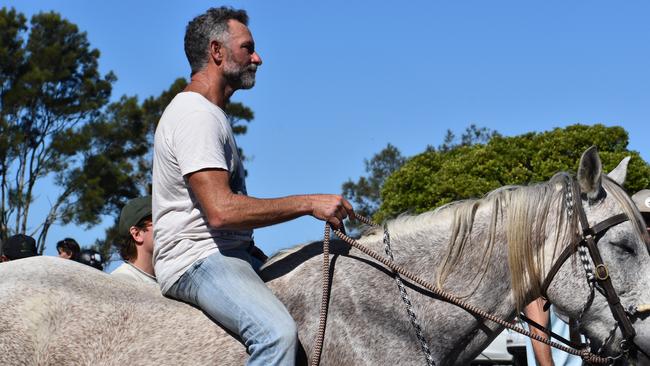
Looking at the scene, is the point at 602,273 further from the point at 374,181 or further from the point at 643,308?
the point at 374,181

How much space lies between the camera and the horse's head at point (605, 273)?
420cm

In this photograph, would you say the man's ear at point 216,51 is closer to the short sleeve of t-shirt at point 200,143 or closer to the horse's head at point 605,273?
the short sleeve of t-shirt at point 200,143

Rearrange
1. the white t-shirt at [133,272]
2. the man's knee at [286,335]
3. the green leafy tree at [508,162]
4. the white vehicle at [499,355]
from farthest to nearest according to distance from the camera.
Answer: the green leafy tree at [508,162] → the white vehicle at [499,355] → the white t-shirt at [133,272] → the man's knee at [286,335]

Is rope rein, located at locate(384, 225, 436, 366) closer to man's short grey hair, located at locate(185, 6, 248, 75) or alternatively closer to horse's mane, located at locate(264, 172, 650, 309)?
horse's mane, located at locate(264, 172, 650, 309)

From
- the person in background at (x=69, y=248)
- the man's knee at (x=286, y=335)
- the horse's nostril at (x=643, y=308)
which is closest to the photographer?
the man's knee at (x=286, y=335)

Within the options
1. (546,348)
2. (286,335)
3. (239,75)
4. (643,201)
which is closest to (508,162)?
(643,201)

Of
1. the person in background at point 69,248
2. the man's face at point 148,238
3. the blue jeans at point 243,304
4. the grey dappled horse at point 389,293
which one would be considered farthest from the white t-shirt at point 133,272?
the person in background at point 69,248

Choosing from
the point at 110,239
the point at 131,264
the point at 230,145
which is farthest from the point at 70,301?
the point at 110,239

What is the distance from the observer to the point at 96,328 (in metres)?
4.09

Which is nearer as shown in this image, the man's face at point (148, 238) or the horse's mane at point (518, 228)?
the horse's mane at point (518, 228)

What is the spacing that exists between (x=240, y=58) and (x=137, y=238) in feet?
7.77

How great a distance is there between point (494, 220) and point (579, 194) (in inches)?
17.4

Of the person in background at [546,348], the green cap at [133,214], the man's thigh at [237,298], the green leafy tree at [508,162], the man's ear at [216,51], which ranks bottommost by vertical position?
the man's thigh at [237,298]

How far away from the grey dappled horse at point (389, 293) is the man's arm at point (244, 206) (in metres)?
0.32
